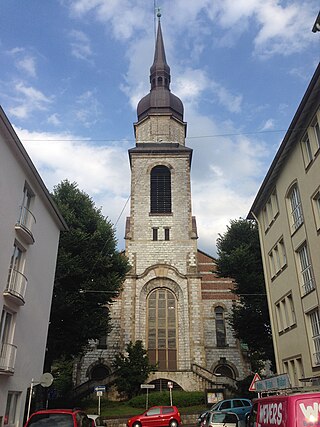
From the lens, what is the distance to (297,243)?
644 inches

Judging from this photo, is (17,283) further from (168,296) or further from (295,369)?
(168,296)

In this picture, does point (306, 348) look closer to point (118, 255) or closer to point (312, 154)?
point (312, 154)

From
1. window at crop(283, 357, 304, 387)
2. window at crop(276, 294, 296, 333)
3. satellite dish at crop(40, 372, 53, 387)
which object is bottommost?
satellite dish at crop(40, 372, 53, 387)

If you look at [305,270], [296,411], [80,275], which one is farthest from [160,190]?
A: [296,411]

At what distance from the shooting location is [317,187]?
46.5 feet

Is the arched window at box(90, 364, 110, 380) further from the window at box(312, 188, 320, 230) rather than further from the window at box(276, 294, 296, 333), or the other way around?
the window at box(312, 188, 320, 230)

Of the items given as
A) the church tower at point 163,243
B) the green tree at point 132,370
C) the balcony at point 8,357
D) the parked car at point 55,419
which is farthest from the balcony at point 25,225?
the church tower at point 163,243

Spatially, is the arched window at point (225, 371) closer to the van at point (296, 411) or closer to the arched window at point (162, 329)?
the arched window at point (162, 329)

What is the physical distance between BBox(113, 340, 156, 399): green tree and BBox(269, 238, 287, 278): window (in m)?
13.8

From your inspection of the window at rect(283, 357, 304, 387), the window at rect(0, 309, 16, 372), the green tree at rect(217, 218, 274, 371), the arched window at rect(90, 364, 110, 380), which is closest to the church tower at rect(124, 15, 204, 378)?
the arched window at rect(90, 364, 110, 380)

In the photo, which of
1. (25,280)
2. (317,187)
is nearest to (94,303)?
(25,280)

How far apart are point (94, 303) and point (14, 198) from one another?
9.86m

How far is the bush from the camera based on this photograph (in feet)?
85.7

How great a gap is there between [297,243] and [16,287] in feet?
37.3
